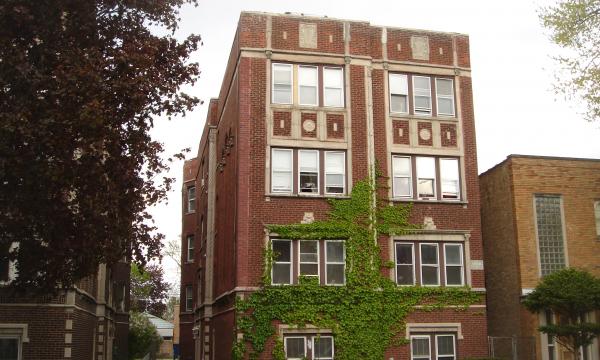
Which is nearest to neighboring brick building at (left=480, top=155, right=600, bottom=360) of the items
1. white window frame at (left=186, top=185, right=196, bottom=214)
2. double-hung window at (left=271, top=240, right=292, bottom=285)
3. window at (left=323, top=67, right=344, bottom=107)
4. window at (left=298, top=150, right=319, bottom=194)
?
window at (left=323, top=67, right=344, bottom=107)

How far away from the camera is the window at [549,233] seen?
2695 cm

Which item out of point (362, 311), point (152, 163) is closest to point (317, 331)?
point (362, 311)

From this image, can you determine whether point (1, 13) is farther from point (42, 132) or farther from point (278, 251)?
point (278, 251)

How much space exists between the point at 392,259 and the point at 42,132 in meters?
15.1

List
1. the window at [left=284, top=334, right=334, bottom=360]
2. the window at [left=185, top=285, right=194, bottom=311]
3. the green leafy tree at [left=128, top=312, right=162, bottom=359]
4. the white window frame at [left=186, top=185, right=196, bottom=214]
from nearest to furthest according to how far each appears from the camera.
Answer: the window at [left=284, top=334, right=334, bottom=360]
the window at [left=185, top=285, right=194, bottom=311]
the white window frame at [left=186, top=185, right=196, bottom=214]
the green leafy tree at [left=128, top=312, right=162, bottom=359]

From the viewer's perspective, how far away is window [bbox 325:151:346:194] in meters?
25.7

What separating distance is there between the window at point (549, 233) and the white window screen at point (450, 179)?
3420 millimetres

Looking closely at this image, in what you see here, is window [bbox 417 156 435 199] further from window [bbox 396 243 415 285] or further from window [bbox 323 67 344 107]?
window [bbox 323 67 344 107]

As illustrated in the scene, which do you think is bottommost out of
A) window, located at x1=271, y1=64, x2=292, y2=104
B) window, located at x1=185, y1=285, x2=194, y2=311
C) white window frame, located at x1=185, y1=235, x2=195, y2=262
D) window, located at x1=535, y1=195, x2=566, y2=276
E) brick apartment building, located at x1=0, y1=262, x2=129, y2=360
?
brick apartment building, located at x1=0, y1=262, x2=129, y2=360

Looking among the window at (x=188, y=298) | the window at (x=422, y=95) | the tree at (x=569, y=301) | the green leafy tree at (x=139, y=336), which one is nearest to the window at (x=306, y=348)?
the tree at (x=569, y=301)

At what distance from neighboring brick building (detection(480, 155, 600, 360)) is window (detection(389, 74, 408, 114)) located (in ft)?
16.0

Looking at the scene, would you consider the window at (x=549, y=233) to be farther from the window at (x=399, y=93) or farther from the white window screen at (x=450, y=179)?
the window at (x=399, y=93)

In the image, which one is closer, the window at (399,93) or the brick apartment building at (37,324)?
the brick apartment building at (37,324)

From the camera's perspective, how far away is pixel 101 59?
608 inches
